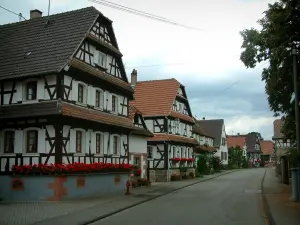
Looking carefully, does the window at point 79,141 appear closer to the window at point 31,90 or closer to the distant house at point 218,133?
the window at point 31,90

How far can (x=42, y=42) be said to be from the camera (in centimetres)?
2477

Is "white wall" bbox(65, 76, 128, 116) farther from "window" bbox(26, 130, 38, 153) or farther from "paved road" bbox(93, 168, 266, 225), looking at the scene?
"paved road" bbox(93, 168, 266, 225)

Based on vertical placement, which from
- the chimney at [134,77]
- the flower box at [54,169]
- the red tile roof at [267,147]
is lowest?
the flower box at [54,169]

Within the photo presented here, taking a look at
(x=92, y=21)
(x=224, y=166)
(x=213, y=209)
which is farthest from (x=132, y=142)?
(x=224, y=166)

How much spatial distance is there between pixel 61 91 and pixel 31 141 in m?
3.21

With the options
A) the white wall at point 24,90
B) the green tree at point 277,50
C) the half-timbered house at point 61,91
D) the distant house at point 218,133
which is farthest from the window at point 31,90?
the distant house at point 218,133

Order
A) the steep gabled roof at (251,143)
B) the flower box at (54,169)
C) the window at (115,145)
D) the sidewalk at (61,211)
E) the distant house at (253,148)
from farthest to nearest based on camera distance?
the steep gabled roof at (251,143) → the distant house at (253,148) → the window at (115,145) → the flower box at (54,169) → the sidewalk at (61,211)

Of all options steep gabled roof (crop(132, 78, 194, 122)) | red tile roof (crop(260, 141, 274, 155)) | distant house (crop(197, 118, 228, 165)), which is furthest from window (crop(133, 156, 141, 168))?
red tile roof (crop(260, 141, 274, 155))

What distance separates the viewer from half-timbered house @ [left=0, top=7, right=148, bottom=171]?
21375 millimetres

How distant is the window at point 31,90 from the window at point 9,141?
219 centimetres

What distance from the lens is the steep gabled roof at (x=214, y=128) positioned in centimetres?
7881

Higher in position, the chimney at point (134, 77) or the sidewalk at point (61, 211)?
the chimney at point (134, 77)

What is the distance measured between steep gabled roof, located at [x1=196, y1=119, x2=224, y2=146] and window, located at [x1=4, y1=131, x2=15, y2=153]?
2295 inches

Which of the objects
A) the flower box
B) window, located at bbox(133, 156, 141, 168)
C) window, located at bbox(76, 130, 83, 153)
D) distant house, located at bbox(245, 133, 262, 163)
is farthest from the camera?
distant house, located at bbox(245, 133, 262, 163)
